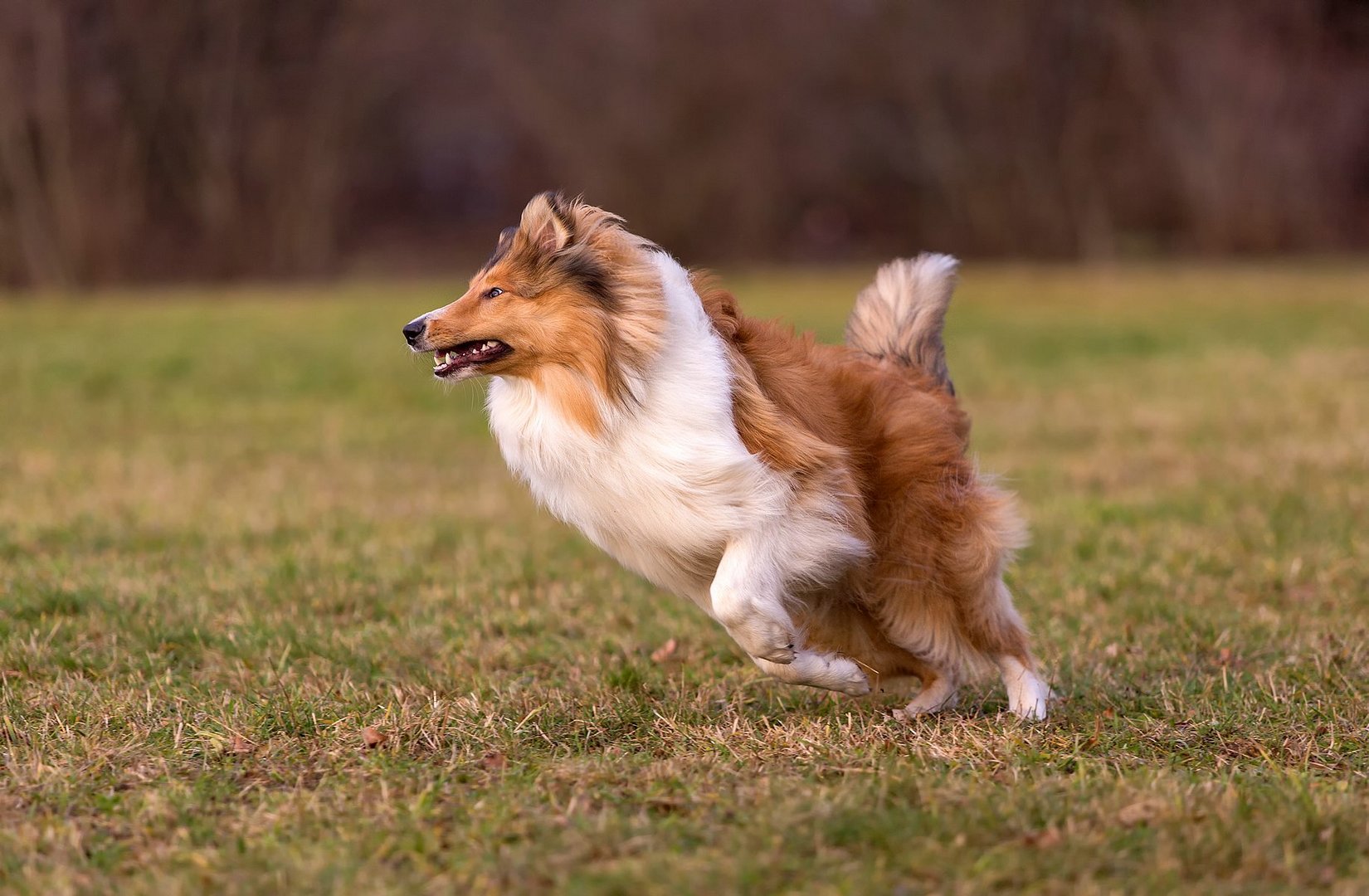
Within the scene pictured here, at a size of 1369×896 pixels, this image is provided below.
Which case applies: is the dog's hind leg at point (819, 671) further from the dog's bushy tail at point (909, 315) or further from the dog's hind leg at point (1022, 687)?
the dog's bushy tail at point (909, 315)

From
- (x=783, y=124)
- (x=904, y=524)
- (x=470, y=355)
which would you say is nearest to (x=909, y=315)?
(x=904, y=524)

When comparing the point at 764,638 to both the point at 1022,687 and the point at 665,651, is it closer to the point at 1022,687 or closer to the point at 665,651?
the point at 1022,687

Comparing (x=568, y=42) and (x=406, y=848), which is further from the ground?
(x=568, y=42)

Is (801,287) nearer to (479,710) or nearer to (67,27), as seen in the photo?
(67,27)

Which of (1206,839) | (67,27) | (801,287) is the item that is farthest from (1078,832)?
(67,27)

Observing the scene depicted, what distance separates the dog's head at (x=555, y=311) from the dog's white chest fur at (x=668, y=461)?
9 cm

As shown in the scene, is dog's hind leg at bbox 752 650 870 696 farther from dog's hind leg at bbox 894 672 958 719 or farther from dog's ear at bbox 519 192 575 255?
dog's ear at bbox 519 192 575 255

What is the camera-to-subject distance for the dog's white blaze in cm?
444

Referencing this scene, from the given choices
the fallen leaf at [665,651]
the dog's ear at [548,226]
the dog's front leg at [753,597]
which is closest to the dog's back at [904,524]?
the dog's front leg at [753,597]

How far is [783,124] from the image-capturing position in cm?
3086

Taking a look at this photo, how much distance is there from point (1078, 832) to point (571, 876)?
124cm

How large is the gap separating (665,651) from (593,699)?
92 cm

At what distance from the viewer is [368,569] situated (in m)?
7.47

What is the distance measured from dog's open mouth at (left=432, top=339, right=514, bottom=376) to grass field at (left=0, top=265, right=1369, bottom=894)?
1.10m
